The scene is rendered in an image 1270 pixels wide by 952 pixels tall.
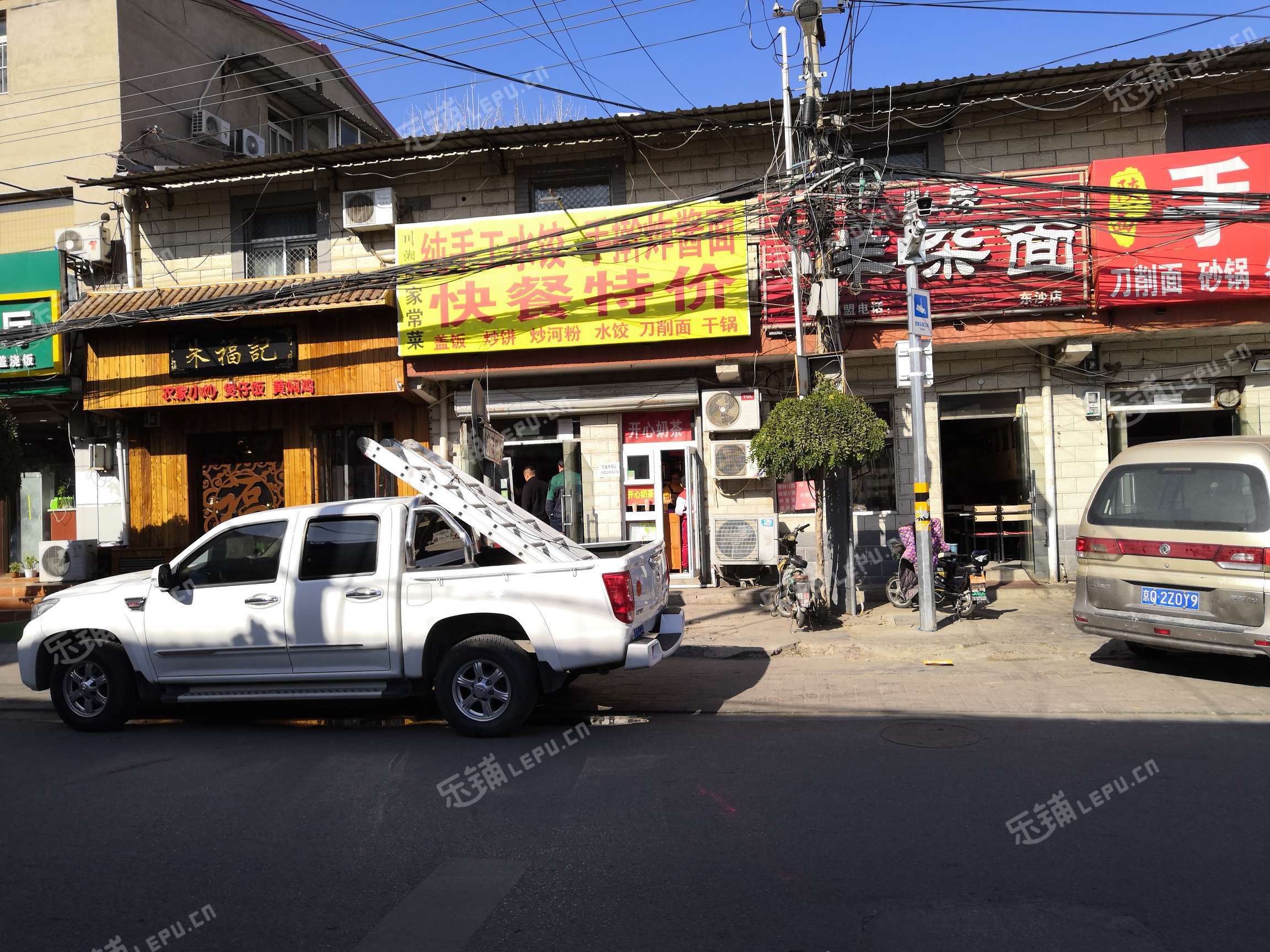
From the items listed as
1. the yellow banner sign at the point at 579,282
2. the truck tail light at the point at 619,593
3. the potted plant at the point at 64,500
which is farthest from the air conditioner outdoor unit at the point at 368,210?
the truck tail light at the point at 619,593

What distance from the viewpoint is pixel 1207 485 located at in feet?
25.1

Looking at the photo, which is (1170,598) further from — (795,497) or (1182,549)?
(795,497)

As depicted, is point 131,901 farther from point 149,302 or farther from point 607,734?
point 149,302

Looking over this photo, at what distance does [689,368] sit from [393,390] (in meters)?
4.60

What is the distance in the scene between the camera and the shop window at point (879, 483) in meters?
13.7

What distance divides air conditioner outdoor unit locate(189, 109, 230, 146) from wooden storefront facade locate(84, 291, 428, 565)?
13.7 ft

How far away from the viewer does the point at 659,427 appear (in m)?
14.2

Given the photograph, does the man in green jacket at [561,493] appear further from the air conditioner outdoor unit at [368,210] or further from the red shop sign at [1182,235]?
the red shop sign at [1182,235]

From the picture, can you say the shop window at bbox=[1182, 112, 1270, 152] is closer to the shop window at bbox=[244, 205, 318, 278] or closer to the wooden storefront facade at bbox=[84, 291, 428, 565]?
the wooden storefront facade at bbox=[84, 291, 428, 565]

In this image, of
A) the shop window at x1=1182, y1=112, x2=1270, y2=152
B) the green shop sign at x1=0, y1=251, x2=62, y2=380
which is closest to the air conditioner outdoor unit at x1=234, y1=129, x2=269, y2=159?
the green shop sign at x1=0, y1=251, x2=62, y2=380

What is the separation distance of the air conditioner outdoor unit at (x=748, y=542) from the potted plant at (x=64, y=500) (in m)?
11.5

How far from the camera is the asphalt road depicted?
3742mm

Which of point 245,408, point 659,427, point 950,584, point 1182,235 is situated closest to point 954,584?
point 950,584

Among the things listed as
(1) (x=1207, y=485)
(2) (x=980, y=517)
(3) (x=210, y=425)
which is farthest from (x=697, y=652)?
(3) (x=210, y=425)
